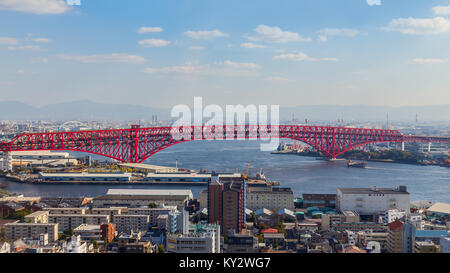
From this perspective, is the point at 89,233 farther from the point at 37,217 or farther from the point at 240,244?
the point at 240,244

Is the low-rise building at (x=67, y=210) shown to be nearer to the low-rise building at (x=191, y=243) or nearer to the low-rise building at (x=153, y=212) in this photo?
the low-rise building at (x=153, y=212)

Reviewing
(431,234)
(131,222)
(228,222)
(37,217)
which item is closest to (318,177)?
(228,222)

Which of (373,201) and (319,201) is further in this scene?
(319,201)

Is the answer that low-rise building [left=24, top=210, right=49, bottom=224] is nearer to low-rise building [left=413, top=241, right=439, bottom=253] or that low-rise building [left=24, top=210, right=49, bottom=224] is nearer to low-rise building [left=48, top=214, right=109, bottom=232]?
low-rise building [left=48, top=214, right=109, bottom=232]
